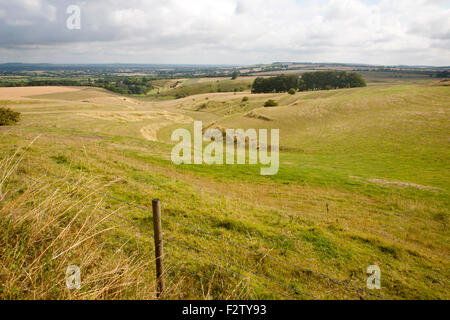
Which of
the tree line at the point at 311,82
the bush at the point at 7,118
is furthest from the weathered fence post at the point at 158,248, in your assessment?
the tree line at the point at 311,82

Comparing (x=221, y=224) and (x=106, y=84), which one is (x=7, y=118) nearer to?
(x=221, y=224)

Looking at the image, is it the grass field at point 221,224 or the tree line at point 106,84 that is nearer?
the grass field at point 221,224

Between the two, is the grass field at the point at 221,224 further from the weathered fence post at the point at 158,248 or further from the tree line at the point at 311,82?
the tree line at the point at 311,82

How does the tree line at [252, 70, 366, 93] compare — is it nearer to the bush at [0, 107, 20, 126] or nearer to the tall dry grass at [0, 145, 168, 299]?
the bush at [0, 107, 20, 126]

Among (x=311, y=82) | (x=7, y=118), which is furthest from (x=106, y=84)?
(x=7, y=118)

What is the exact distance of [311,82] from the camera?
129 m

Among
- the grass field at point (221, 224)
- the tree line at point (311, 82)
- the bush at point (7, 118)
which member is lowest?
the grass field at point (221, 224)

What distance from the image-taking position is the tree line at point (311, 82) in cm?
12131

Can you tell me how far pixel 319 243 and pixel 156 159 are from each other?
15.6 m

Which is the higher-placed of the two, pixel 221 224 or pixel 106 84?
pixel 106 84

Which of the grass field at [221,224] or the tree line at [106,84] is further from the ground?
the tree line at [106,84]

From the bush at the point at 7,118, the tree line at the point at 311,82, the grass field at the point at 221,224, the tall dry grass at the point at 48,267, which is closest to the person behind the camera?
the tall dry grass at the point at 48,267

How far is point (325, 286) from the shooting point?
6.12 metres

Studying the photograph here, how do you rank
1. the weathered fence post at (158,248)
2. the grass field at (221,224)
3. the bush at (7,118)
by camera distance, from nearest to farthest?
the weathered fence post at (158,248)
the grass field at (221,224)
the bush at (7,118)
